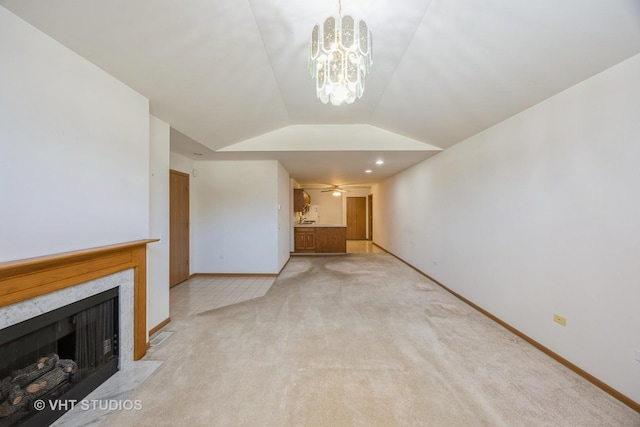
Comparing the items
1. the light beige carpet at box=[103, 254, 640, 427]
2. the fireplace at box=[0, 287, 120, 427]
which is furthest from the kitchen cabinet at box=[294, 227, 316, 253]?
the fireplace at box=[0, 287, 120, 427]

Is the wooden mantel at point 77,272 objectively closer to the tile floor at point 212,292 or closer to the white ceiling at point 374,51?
the tile floor at point 212,292

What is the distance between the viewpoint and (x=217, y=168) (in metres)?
5.04

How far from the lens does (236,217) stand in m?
5.09

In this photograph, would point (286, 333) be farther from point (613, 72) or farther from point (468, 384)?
point (613, 72)

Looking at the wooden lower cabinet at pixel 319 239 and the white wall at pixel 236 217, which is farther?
the wooden lower cabinet at pixel 319 239

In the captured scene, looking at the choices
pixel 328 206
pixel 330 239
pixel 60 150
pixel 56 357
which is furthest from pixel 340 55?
pixel 328 206

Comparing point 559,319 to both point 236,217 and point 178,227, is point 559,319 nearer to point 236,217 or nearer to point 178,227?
point 236,217

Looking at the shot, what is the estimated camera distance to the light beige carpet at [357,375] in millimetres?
1619

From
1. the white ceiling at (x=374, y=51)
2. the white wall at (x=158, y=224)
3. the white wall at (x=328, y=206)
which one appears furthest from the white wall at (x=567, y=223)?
the white wall at (x=328, y=206)

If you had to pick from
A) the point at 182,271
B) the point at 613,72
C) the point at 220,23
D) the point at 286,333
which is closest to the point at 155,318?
the point at 286,333

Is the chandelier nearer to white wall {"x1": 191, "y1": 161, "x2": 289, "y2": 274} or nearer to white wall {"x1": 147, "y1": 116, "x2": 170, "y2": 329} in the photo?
white wall {"x1": 147, "y1": 116, "x2": 170, "y2": 329}

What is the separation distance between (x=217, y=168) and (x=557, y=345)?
5685 mm

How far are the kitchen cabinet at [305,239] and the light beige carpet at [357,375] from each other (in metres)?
4.35

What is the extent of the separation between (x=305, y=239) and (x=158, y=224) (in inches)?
205
